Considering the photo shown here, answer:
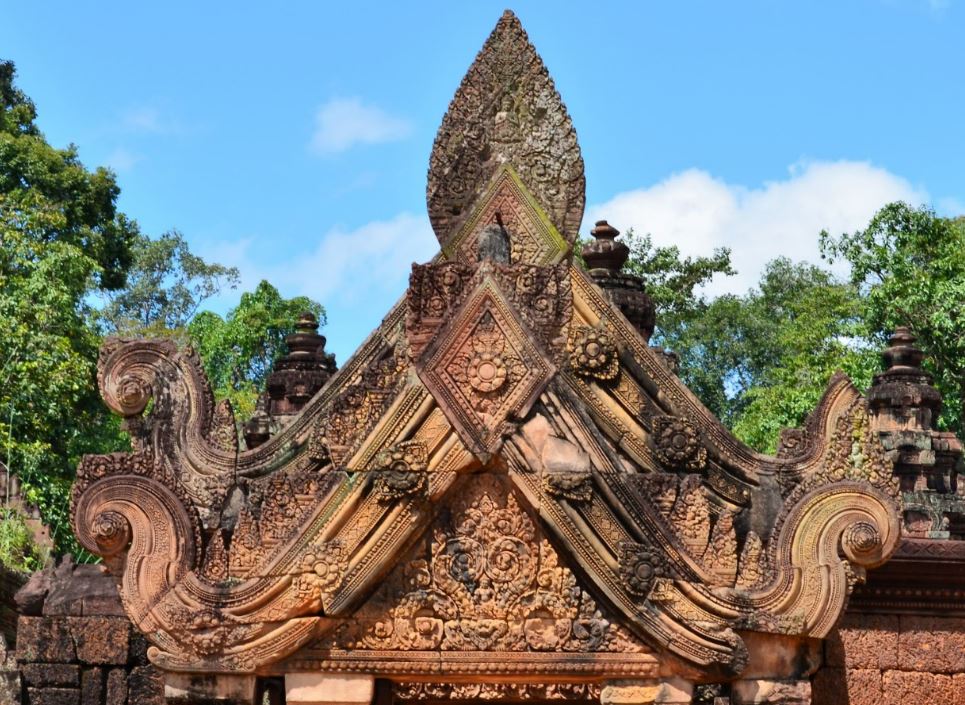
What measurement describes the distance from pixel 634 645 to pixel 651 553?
1.41ft

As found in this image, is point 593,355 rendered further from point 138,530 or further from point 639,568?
point 138,530

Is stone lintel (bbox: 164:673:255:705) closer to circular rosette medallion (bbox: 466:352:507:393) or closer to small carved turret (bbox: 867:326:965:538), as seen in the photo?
circular rosette medallion (bbox: 466:352:507:393)

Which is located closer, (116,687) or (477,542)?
(477,542)

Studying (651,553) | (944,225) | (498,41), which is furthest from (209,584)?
(944,225)

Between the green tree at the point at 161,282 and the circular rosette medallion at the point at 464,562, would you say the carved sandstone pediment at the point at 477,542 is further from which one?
the green tree at the point at 161,282

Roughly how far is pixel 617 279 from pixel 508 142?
399cm

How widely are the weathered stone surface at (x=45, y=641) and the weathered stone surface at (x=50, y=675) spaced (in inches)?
1.3

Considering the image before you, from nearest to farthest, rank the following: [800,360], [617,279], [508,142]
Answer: [508,142] < [617,279] < [800,360]

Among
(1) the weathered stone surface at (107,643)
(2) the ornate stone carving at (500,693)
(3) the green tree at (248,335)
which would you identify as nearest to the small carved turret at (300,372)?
(2) the ornate stone carving at (500,693)

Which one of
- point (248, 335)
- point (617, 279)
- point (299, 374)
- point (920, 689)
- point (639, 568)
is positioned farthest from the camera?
point (248, 335)

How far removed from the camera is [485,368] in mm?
6910

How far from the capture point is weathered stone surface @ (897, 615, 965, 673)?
9.34 m

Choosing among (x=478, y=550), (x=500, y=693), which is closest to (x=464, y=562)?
(x=478, y=550)

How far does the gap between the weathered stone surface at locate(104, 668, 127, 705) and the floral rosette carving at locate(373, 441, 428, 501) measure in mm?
2475
